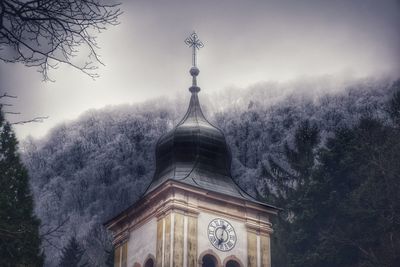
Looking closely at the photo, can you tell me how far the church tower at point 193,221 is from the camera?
83.1 ft

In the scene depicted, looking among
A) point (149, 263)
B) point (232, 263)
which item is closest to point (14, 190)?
point (149, 263)

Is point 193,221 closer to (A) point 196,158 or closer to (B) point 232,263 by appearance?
(B) point 232,263

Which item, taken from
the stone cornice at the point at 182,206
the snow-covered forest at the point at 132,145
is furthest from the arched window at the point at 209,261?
the snow-covered forest at the point at 132,145

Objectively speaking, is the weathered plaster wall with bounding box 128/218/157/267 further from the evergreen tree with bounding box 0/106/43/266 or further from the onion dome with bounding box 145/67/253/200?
the evergreen tree with bounding box 0/106/43/266

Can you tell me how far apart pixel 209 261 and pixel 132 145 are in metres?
81.8

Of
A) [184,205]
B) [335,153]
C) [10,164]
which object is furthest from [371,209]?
[10,164]

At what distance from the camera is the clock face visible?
84.7 ft

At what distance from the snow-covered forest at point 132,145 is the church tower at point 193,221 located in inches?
1440

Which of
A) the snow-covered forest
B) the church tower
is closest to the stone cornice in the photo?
the church tower

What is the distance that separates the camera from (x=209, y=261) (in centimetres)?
2659

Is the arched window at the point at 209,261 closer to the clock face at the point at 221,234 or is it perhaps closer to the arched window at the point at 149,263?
the clock face at the point at 221,234

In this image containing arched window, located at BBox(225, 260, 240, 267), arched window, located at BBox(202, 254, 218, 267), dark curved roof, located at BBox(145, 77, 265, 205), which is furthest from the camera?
dark curved roof, located at BBox(145, 77, 265, 205)

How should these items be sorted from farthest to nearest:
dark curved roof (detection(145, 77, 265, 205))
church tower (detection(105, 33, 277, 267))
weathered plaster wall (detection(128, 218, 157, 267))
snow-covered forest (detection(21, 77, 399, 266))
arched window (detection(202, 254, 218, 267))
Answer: snow-covered forest (detection(21, 77, 399, 266)), dark curved roof (detection(145, 77, 265, 205)), weathered plaster wall (detection(128, 218, 157, 267)), arched window (detection(202, 254, 218, 267)), church tower (detection(105, 33, 277, 267))

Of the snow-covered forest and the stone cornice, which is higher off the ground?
the snow-covered forest
